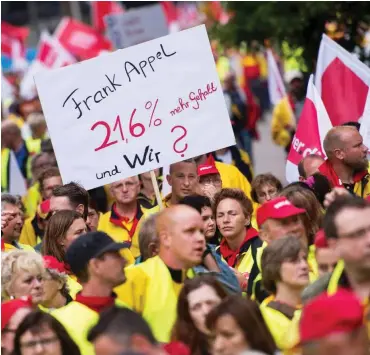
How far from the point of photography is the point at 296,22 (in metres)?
17.4

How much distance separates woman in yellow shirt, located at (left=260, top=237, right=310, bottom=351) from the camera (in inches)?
325

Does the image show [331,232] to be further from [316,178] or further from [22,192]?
[22,192]

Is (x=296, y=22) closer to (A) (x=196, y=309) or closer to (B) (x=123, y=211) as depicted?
(B) (x=123, y=211)

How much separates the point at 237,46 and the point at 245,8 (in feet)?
2.07

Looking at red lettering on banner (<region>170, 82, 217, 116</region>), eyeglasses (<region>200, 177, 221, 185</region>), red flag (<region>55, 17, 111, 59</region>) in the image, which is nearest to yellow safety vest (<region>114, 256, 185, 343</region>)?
red lettering on banner (<region>170, 82, 217, 116</region>)

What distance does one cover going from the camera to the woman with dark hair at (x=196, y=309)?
7.66 metres

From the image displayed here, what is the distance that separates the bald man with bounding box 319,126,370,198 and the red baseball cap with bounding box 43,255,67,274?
7.52ft

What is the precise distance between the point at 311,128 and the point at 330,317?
279 inches

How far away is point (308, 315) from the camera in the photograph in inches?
236

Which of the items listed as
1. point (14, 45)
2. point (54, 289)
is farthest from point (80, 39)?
point (54, 289)

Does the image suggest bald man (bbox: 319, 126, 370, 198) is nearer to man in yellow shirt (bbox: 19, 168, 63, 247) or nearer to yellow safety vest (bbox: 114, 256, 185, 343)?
man in yellow shirt (bbox: 19, 168, 63, 247)

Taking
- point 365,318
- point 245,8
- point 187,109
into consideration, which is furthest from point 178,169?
point 245,8

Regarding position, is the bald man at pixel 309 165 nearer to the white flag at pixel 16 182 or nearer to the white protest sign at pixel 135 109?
the white protest sign at pixel 135 109

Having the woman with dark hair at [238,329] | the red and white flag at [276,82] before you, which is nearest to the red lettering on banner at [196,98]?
the woman with dark hair at [238,329]
